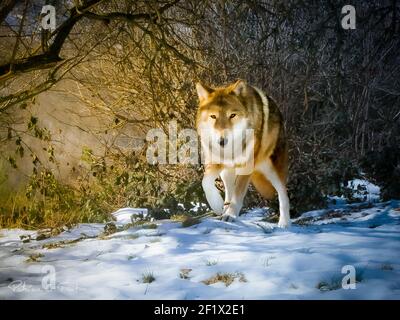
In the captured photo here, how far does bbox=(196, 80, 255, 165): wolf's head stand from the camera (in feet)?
12.8

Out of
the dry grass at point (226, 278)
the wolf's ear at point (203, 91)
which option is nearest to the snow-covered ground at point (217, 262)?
the dry grass at point (226, 278)

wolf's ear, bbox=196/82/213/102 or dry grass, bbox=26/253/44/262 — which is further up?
wolf's ear, bbox=196/82/213/102

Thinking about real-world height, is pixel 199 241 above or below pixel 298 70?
below

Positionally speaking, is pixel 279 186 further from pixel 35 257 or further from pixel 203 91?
pixel 35 257

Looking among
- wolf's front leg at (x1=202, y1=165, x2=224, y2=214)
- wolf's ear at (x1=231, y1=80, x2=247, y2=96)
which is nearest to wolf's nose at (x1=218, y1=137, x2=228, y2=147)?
wolf's front leg at (x1=202, y1=165, x2=224, y2=214)

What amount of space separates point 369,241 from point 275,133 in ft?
4.24

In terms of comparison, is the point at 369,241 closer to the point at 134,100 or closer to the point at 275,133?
the point at 275,133

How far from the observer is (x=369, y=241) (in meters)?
3.62

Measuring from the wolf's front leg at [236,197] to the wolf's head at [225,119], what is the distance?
422 millimetres

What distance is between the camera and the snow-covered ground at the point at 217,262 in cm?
292

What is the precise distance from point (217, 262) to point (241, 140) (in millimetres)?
1106

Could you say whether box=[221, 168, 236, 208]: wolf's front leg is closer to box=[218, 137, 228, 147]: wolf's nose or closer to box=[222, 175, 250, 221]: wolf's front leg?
box=[222, 175, 250, 221]: wolf's front leg

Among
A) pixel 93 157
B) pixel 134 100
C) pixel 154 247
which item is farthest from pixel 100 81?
pixel 154 247

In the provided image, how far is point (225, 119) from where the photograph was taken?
12.8 feet
